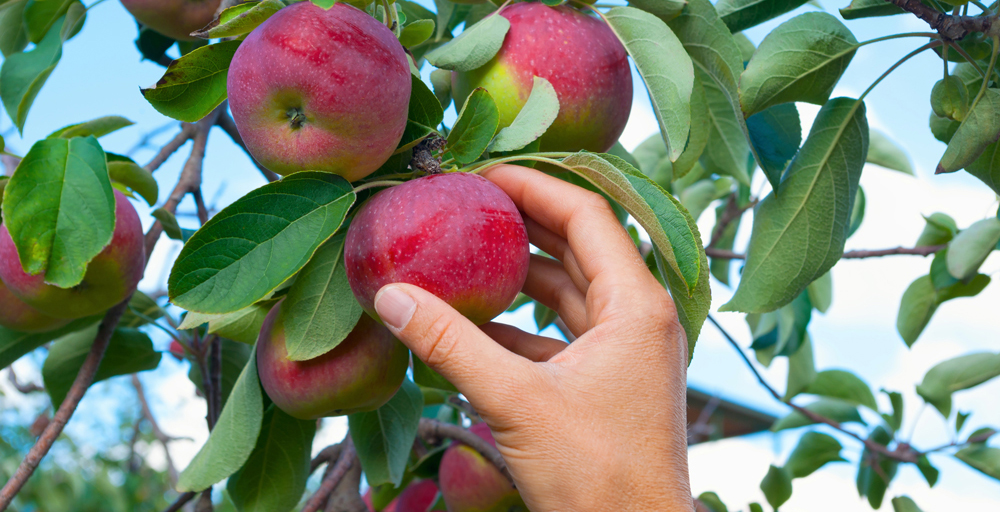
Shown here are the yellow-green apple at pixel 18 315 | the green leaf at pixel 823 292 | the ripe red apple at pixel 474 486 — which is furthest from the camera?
the green leaf at pixel 823 292

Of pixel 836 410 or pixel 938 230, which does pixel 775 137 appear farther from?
pixel 836 410

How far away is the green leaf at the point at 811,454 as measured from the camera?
1.67m

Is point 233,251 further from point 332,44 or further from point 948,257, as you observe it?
point 948,257

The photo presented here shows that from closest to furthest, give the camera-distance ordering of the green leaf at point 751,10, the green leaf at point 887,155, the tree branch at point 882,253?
the green leaf at point 751,10, the tree branch at point 882,253, the green leaf at point 887,155

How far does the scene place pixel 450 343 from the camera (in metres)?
0.53

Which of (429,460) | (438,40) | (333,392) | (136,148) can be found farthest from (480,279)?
(136,148)

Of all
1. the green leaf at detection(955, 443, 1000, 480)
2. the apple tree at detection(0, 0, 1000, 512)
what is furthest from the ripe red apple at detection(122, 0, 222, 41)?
the green leaf at detection(955, 443, 1000, 480)

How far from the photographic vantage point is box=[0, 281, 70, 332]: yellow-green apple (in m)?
0.94

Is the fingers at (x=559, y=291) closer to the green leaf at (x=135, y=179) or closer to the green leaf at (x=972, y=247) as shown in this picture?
the green leaf at (x=135, y=179)

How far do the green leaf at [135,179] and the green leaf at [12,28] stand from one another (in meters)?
0.41

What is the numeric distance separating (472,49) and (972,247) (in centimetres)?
93

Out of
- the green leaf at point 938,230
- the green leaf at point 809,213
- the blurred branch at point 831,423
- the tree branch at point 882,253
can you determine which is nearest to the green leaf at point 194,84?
the green leaf at point 809,213

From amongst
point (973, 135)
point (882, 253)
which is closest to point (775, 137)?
point (973, 135)

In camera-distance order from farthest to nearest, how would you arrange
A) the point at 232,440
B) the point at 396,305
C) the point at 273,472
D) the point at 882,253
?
the point at 882,253
the point at 273,472
the point at 232,440
the point at 396,305
